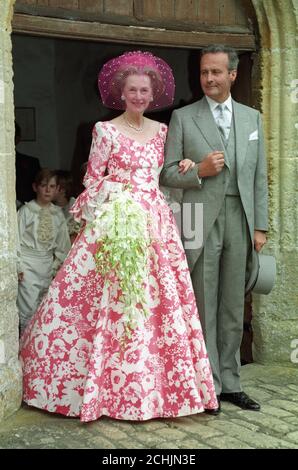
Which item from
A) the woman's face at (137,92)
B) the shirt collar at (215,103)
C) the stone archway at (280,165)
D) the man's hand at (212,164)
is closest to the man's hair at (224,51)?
the shirt collar at (215,103)

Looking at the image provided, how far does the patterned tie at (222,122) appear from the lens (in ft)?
13.7

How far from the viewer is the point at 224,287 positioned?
13.8 ft

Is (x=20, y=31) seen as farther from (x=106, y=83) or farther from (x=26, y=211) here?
(x=26, y=211)

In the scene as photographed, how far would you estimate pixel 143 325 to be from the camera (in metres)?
3.91

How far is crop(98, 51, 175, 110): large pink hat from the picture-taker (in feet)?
13.3

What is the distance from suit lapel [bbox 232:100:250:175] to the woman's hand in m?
0.27

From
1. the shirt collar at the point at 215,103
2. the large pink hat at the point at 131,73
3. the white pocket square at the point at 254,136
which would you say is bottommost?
the white pocket square at the point at 254,136

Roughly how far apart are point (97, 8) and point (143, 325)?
1.93 metres

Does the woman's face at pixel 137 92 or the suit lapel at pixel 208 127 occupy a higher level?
the woman's face at pixel 137 92

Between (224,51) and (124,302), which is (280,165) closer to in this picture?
(224,51)

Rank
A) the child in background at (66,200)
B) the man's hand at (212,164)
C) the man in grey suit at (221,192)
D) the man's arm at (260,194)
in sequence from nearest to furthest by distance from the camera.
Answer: the man's hand at (212,164) < the man in grey suit at (221,192) < the man's arm at (260,194) < the child in background at (66,200)

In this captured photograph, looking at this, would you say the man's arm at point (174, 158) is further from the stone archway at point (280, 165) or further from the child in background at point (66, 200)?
the child in background at point (66, 200)

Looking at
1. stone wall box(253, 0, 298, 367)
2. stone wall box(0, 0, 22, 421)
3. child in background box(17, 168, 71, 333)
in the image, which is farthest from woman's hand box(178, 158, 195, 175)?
child in background box(17, 168, 71, 333)

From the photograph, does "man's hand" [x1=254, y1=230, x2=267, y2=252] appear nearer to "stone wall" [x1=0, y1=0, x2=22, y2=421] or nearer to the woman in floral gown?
the woman in floral gown
